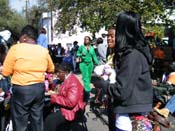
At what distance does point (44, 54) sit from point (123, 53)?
2.49 metres

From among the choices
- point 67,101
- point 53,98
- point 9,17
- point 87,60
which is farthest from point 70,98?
point 9,17

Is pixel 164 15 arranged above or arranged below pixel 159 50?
above

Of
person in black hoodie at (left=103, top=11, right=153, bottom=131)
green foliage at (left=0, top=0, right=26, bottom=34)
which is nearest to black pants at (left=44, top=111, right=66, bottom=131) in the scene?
person in black hoodie at (left=103, top=11, right=153, bottom=131)

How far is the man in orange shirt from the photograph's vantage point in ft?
18.7

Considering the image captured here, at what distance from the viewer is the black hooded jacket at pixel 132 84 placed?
3.45 m

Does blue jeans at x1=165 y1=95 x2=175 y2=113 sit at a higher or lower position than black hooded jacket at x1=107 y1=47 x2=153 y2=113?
lower

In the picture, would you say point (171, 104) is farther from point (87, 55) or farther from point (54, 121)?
point (87, 55)

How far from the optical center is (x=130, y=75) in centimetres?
344

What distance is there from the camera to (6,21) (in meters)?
62.1

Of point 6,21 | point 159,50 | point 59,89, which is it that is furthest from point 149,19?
point 6,21

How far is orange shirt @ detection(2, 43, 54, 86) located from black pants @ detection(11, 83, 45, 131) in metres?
0.09

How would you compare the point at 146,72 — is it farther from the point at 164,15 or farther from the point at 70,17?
the point at 70,17

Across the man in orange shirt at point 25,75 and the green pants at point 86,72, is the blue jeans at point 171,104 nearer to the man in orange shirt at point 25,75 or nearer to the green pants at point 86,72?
the man in orange shirt at point 25,75

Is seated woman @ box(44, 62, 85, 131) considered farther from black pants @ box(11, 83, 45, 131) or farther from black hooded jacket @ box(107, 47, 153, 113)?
black hooded jacket @ box(107, 47, 153, 113)
